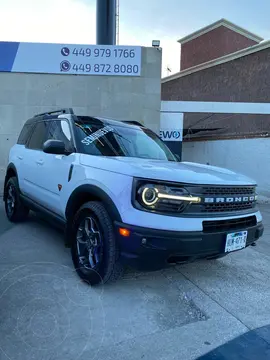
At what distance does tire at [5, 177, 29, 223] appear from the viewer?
216 inches

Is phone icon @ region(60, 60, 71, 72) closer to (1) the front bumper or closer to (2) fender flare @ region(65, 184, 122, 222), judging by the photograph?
(2) fender flare @ region(65, 184, 122, 222)

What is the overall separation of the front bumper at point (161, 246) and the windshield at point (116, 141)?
1.22 m

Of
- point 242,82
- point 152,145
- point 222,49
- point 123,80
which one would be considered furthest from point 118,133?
point 222,49

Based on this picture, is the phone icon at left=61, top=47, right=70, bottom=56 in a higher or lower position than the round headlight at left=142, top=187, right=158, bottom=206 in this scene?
higher

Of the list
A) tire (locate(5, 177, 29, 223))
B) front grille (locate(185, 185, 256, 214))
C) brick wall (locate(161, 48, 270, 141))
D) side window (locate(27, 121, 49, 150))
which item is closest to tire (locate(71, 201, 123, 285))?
front grille (locate(185, 185, 256, 214))

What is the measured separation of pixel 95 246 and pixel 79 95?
8.44 metres

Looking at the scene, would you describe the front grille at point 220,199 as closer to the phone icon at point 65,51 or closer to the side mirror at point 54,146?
the side mirror at point 54,146

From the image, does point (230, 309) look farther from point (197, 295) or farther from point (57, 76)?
point (57, 76)

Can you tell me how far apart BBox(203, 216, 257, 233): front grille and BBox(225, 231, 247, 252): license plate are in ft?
0.22

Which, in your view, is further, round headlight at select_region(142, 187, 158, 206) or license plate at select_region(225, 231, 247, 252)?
license plate at select_region(225, 231, 247, 252)

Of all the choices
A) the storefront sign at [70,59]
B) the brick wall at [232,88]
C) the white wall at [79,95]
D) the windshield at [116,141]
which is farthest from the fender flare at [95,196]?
the brick wall at [232,88]

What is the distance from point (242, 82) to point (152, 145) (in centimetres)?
1267

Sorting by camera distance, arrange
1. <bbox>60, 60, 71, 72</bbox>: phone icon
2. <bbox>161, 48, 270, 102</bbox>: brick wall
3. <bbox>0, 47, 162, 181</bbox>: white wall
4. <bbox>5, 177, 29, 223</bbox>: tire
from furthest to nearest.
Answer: <bbox>161, 48, 270, 102</bbox>: brick wall
<bbox>0, 47, 162, 181</bbox>: white wall
<bbox>60, 60, 71, 72</bbox>: phone icon
<bbox>5, 177, 29, 223</bbox>: tire

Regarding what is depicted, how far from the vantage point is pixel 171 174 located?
9.78 ft
